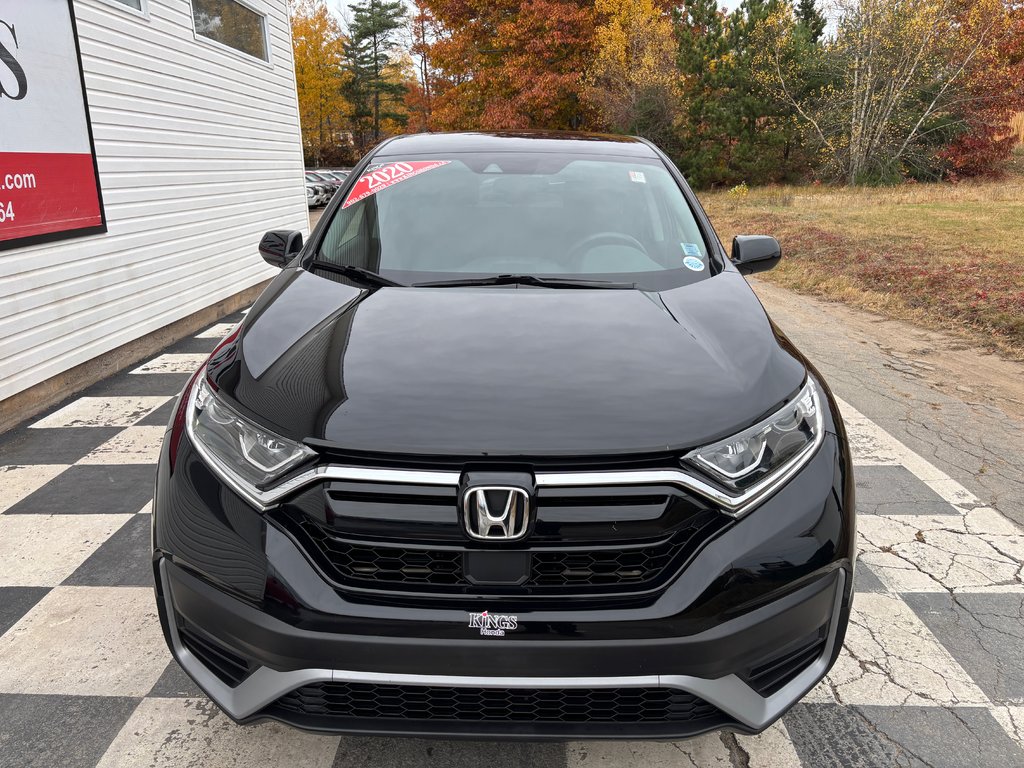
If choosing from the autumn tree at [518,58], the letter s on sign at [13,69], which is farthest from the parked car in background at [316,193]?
the letter s on sign at [13,69]

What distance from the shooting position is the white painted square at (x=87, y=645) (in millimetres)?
2268

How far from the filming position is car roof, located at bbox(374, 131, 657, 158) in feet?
10.6

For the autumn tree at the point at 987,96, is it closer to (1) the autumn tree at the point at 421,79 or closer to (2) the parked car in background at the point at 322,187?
(2) the parked car in background at the point at 322,187

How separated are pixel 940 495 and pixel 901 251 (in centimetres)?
839

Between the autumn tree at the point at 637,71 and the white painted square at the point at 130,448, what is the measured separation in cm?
2793

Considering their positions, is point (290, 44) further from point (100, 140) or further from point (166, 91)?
point (100, 140)

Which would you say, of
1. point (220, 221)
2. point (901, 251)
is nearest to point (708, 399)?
point (220, 221)

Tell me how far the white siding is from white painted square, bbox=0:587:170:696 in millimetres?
2467

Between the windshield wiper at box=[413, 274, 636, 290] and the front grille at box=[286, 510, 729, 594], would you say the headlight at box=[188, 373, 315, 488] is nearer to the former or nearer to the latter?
the front grille at box=[286, 510, 729, 594]

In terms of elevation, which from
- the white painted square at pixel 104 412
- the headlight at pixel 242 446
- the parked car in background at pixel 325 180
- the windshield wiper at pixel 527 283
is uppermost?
the windshield wiper at pixel 527 283

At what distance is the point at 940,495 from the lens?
356cm

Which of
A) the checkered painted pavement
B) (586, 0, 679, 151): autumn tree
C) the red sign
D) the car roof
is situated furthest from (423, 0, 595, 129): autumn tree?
the checkered painted pavement

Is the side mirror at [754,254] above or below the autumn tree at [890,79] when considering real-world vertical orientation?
below

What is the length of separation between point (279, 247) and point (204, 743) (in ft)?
6.31
